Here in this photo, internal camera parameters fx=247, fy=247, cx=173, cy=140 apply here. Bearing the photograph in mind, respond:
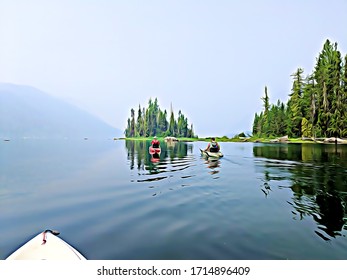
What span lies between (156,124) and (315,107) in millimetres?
32645

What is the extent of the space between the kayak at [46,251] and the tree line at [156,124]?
5098 centimetres

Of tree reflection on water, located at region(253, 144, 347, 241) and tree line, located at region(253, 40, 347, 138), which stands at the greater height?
tree line, located at region(253, 40, 347, 138)

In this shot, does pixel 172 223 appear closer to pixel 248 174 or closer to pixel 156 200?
pixel 156 200

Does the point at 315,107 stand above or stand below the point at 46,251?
above

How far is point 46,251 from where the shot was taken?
3412 millimetres

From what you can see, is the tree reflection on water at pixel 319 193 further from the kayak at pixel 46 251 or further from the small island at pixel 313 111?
the small island at pixel 313 111

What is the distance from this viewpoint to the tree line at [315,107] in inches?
1246

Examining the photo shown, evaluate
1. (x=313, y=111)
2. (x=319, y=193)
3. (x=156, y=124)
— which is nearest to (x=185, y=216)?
(x=319, y=193)

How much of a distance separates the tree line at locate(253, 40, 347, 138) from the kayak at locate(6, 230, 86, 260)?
111 feet

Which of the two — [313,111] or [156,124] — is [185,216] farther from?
[156,124]

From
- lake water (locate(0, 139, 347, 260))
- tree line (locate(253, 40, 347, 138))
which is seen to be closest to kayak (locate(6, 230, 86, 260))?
lake water (locate(0, 139, 347, 260))

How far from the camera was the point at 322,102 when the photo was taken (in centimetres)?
3466

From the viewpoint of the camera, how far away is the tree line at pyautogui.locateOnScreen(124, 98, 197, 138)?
5553 centimetres

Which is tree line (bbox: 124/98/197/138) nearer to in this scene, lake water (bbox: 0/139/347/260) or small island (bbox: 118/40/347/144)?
small island (bbox: 118/40/347/144)
